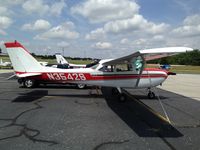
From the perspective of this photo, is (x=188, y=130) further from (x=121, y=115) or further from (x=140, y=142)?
(x=121, y=115)

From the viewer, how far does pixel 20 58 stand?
11.6 meters

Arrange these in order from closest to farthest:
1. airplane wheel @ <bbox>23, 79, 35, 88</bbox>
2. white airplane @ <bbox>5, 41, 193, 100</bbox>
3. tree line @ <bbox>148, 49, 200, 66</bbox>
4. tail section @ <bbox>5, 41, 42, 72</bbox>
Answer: white airplane @ <bbox>5, 41, 193, 100</bbox> < tail section @ <bbox>5, 41, 42, 72</bbox> < airplane wheel @ <bbox>23, 79, 35, 88</bbox> < tree line @ <bbox>148, 49, 200, 66</bbox>

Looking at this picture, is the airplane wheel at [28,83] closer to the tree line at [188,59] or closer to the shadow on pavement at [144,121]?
the shadow on pavement at [144,121]

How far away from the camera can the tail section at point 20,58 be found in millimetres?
11437

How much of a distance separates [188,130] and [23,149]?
4.31 m

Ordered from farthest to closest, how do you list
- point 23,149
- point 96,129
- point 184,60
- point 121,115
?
point 184,60 < point 121,115 < point 96,129 < point 23,149

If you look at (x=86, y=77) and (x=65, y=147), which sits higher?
(x=86, y=77)

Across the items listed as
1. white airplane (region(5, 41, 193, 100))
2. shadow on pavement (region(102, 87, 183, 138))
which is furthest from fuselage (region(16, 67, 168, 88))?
shadow on pavement (region(102, 87, 183, 138))

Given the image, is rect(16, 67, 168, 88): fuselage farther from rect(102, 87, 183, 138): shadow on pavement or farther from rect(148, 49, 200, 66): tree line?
rect(148, 49, 200, 66): tree line

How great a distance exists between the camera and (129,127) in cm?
636

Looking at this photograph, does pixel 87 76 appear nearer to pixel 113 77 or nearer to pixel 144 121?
pixel 113 77

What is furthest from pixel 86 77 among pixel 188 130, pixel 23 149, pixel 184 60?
pixel 184 60

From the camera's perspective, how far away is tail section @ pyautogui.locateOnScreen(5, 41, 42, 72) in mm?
11437

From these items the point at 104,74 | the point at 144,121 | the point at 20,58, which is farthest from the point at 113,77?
the point at 20,58
